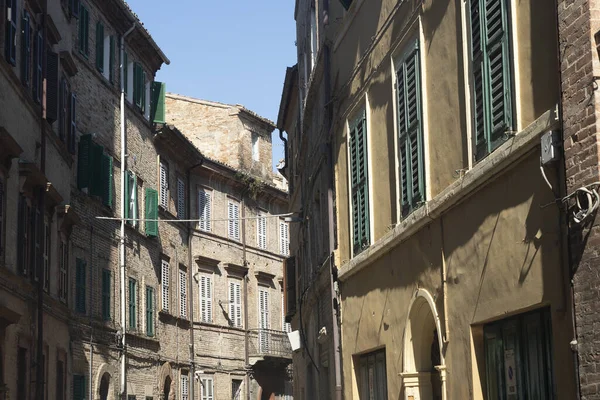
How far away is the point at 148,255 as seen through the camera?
1280 inches

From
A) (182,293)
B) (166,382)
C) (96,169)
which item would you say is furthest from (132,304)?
(182,293)

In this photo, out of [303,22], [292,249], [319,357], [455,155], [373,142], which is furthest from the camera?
[292,249]

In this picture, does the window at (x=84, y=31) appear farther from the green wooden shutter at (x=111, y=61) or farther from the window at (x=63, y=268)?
the window at (x=63, y=268)

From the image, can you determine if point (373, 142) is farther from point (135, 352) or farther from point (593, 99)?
point (135, 352)

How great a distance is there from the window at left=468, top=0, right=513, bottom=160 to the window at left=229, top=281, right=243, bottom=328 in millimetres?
31230

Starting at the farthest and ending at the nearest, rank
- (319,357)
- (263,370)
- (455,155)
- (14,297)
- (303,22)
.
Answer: (263,370), (303,22), (319,357), (14,297), (455,155)

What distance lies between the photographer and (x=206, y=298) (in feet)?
129

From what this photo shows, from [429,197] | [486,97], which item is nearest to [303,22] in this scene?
[429,197]

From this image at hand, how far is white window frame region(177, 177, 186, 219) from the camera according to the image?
37312 mm

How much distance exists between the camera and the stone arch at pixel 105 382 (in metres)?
27.1

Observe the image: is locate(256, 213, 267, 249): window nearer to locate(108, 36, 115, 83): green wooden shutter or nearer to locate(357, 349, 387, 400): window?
locate(108, 36, 115, 83): green wooden shutter

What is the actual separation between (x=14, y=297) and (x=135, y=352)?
41.8 feet

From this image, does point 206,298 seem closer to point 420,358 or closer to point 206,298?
point 206,298

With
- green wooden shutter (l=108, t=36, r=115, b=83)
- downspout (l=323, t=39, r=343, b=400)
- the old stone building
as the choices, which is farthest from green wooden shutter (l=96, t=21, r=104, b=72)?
downspout (l=323, t=39, r=343, b=400)
